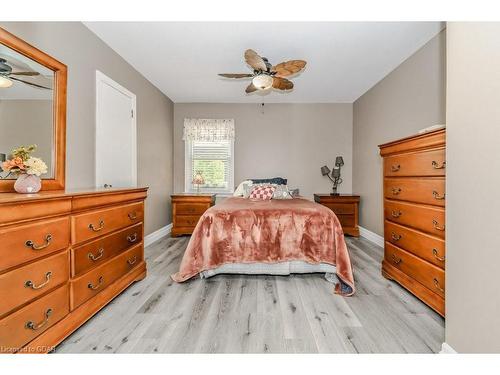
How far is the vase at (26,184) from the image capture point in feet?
5.29

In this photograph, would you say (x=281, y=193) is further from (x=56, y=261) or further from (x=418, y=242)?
(x=56, y=261)

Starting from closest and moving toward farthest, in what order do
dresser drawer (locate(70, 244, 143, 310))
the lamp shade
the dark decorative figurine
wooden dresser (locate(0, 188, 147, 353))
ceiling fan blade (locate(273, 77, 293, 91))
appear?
wooden dresser (locate(0, 188, 147, 353)) < dresser drawer (locate(70, 244, 143, 310)) < ceiling fan blade (locate(273, 77, 293, 91)) < the dark decorative figurine < the lamp shade

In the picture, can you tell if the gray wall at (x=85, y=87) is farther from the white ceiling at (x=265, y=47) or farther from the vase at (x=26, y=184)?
the vase at (x=26, y=184)

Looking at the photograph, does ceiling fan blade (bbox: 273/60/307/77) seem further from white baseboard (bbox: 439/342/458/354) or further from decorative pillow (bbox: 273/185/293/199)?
white baseboard (bbox: 439/342/458/354)

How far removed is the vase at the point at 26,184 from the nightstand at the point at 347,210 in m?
3.99

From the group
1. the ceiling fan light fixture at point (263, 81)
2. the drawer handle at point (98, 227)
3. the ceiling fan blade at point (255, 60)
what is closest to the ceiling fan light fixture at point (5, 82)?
the drawer handle at point (98, 227)

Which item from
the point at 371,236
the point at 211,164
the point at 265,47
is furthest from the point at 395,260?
the point at 211,164

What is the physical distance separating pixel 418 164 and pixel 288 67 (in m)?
1.61

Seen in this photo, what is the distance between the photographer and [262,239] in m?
2.56

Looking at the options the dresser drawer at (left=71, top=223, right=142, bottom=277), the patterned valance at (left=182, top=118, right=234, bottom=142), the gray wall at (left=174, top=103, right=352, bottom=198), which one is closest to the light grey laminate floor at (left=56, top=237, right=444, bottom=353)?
the dresser drawer at (left=71, top=223, right=142, bottom=277)

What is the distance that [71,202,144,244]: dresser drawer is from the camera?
165cm

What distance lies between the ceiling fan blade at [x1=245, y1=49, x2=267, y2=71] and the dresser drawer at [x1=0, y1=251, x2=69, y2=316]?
7.30ft
